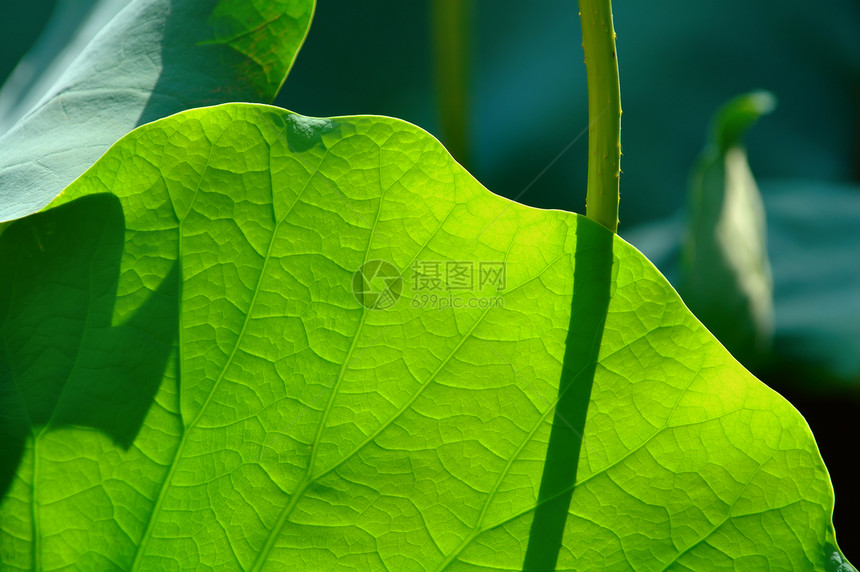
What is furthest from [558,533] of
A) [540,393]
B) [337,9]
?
[337,9]

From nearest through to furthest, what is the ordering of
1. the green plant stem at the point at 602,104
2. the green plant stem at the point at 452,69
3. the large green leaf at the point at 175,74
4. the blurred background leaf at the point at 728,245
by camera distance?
the green plant stem at the point at 602,104 < the large green leaf at the point at 175,74 < the blurred background leaf at the point at 728,245 < the green plant stem at the point at 452,69

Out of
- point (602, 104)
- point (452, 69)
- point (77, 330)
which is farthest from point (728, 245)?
point (77, 330)

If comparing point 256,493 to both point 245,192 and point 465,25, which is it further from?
point 465,25

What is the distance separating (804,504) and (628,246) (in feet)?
0.49

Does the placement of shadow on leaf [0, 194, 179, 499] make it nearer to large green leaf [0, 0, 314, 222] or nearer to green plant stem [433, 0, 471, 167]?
large green leaf [0, 0, 314, 222]

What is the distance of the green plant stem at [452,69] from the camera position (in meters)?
1.14

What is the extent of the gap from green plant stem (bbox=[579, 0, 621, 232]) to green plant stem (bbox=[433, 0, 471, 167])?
0.85 metres

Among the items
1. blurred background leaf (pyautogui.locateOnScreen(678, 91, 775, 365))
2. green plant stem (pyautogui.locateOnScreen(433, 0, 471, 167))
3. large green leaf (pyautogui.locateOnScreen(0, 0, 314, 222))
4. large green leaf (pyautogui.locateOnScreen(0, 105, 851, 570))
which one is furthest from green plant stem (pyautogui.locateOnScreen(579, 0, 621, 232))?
green plant stem (pyautogui.locateOnScreen(433, 0, 471, 167))

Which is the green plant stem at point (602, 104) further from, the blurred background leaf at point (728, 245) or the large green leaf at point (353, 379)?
the blurred background leaf at point (728, 245)

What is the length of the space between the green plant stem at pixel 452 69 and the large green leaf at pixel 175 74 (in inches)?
29.3

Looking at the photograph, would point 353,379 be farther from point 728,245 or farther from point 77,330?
point 728,245

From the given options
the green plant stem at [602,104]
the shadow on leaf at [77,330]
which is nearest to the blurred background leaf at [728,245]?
the green plant stem at [602,104]

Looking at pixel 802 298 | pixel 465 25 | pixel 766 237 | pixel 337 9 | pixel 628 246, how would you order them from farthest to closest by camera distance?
pixel 337 9
pixel 766 237
pixel 802 298
pixel 465 25
pixel 628 246

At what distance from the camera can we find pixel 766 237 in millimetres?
1518
